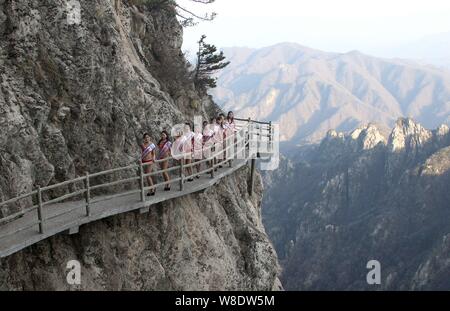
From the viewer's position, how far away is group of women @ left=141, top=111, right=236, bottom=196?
14.2 meters

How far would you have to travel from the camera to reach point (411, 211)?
14575cm

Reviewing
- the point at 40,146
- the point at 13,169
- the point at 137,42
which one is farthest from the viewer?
the point at 137,42

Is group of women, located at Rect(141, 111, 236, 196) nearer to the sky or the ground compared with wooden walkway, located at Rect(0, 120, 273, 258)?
nearer to the sky

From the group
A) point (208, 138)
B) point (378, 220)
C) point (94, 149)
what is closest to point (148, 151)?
point (94, 149)

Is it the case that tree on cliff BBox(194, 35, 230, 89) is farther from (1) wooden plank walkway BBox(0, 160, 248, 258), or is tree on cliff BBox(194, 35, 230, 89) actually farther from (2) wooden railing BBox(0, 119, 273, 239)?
(1) wooden plank walkway BBox(0, 160, 248, 258)

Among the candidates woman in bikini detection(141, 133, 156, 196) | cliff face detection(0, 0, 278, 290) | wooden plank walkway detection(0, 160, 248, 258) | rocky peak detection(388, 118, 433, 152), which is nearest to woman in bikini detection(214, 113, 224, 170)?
cliff face detection(0, 0, 278, 290)

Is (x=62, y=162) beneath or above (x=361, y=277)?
above

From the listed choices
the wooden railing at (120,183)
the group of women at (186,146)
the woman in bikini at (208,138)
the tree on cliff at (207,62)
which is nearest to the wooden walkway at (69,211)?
the wooden railing at (120,183)

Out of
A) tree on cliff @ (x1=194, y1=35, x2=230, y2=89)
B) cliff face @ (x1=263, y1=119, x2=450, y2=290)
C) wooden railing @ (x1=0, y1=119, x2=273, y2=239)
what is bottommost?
Result: cliff face @ (x1=263, y1=119, x2=450, y2=290)

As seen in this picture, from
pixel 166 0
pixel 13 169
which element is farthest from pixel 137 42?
pixel 13 169

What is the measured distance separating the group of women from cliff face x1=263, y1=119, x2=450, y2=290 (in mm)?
93647

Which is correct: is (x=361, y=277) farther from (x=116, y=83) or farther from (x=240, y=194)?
(x=116, y=83)

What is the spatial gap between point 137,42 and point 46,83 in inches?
345

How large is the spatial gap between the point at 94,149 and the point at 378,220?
468 feet
